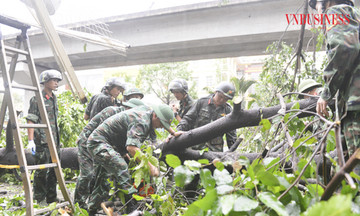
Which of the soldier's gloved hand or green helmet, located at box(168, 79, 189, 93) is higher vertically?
green helmet, located at box(168, 79, 189, 93)

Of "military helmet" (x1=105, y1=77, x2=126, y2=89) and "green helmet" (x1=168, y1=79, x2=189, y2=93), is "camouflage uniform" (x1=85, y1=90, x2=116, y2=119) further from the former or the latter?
"green helmet" (x1=168, y1=79, x2=189, y2=93)

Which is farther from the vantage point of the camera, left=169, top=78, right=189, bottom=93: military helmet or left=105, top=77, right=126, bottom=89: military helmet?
left=105, top=77, right=126, bottom=89: military helmet

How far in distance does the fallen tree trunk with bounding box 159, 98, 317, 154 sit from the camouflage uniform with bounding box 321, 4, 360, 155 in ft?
2.78

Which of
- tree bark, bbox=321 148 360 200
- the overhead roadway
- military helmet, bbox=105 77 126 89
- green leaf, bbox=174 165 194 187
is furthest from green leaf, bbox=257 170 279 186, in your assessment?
the overhead roadway

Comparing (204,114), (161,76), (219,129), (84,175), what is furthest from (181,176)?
(161,76)

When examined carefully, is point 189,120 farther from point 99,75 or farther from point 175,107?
point 99,75

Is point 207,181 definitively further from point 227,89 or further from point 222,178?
point 227,89

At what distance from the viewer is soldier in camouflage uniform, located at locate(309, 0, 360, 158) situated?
1.83m

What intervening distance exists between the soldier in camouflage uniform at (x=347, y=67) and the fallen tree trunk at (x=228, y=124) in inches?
33.2

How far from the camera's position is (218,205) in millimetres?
1107

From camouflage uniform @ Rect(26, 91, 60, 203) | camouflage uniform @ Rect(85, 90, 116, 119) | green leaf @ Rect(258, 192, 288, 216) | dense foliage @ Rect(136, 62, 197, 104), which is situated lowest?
dense foliage @ Rect(136, 62, 197, 104)

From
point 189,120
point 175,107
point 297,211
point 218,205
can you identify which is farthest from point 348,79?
point 175,107

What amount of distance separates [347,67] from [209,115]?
2.61 metres

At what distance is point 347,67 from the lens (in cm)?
186
